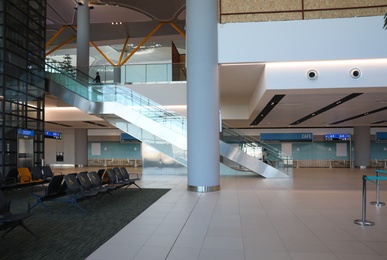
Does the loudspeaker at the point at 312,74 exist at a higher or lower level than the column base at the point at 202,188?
higher

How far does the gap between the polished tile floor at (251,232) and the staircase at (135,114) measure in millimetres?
7171

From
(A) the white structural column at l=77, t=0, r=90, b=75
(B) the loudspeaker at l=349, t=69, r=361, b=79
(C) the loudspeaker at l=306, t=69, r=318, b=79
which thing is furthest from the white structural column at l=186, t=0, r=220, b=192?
(A) the white structural column at l=77, t=0, r=90, b=75

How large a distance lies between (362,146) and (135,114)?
60.0ft

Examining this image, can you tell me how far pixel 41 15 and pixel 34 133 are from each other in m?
5.79

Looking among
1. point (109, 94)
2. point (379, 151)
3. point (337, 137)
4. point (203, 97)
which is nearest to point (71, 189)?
point (203, 97)

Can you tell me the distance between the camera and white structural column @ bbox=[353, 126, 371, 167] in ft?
85.4

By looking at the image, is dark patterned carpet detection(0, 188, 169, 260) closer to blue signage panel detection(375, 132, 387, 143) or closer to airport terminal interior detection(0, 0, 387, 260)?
airport terminal interior detection(0, 0, 387, 260)

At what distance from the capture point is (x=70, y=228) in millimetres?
6129

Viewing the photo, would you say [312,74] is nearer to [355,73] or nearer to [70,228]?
[355,73]

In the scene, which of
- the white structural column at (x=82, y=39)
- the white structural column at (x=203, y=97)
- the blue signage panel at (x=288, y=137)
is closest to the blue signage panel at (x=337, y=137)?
the blue signage panel at (x=288, y=137)

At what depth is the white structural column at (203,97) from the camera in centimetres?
1100

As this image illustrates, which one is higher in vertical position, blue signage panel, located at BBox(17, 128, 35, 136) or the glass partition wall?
the glass partition wall

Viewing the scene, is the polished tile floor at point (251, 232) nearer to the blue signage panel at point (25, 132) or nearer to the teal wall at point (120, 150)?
the blue signage panel at point (25, 132)

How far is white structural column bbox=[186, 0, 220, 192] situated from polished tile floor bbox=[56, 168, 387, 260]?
180 centimetres
